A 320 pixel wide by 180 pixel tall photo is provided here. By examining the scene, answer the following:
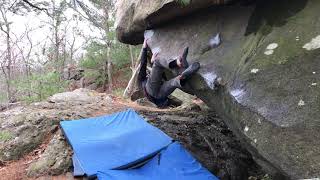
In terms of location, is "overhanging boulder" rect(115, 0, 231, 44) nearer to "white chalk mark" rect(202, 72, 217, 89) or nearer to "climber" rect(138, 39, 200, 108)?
"climber" rect(138, 39, 200, 108)

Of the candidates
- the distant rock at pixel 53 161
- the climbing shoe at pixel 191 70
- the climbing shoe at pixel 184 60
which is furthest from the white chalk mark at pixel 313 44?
the distant rock at pixel 53 161

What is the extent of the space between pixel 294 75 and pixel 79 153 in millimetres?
4851

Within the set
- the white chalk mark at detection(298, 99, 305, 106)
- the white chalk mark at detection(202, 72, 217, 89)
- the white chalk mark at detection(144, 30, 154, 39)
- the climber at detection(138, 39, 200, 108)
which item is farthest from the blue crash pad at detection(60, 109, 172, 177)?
the white chalk mark at detection(298, 99, 305, 106)

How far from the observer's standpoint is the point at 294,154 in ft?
14.1

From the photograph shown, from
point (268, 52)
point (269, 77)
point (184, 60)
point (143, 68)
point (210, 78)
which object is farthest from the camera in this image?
point (143, 68)

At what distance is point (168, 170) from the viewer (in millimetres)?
7816

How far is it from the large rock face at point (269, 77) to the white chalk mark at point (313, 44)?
13mm

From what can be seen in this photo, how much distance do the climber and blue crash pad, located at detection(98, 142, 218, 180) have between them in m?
1.13

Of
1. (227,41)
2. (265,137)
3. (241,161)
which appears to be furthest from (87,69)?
(265,137)

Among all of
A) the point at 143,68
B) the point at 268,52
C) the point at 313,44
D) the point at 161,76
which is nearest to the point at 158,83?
the point at 161,76

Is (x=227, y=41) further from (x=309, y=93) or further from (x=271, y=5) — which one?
(x=309, y=93)

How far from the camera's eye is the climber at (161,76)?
6863 millimetres

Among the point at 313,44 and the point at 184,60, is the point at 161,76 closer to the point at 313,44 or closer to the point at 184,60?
the point at 184,60

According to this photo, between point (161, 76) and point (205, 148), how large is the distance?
2.27 metres
